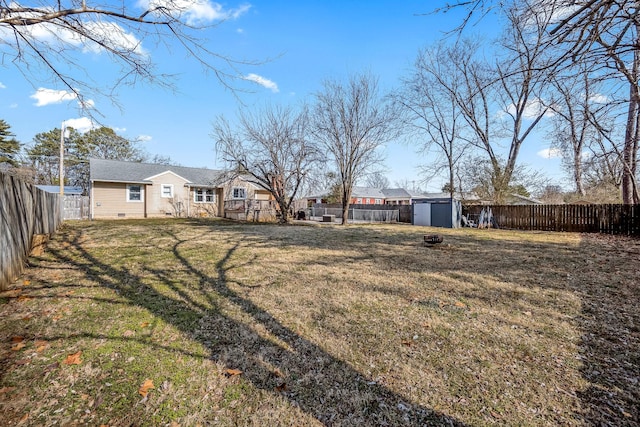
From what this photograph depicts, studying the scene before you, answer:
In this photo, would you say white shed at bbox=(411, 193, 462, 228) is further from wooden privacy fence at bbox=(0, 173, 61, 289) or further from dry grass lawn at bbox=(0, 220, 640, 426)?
wooden privacy fence at bbox=(0, 173, 61, 289)

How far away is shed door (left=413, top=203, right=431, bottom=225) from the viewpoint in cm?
1834

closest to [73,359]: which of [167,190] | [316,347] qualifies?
[316,347]

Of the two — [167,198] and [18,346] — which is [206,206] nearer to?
[167,198]

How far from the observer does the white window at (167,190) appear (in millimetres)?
19844

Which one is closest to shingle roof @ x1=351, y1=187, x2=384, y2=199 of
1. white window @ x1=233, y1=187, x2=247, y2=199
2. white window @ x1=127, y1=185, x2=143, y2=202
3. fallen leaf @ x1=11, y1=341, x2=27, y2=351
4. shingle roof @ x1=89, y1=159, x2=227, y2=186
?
white window @ x1=233, y1=187, x2=247, y2=199

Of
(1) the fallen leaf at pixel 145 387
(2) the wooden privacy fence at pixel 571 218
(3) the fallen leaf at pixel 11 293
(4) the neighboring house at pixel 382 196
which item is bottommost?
(1) the fallen leaf at pixel 145 387

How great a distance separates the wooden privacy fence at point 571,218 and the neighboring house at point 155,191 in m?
16.4

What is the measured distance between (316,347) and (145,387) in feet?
4.58

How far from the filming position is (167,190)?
20.0m

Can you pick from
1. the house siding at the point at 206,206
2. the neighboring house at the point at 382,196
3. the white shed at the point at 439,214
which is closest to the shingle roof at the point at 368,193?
the neighboring house at the point at 382,196

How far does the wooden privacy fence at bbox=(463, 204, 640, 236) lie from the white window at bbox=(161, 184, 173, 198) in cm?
2048

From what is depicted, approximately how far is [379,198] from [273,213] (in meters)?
29.1

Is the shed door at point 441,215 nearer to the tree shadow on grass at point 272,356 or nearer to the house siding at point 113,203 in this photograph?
the tree shadow on grass at point 272,356

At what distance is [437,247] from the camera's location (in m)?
8.33
